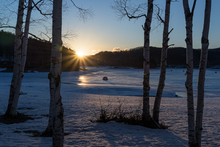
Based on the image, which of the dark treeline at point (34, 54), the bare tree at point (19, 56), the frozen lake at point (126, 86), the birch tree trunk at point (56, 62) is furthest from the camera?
the dark treeline at point (34, 54)

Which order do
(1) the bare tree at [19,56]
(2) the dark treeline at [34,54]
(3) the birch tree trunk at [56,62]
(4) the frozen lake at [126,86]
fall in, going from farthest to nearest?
(2) the dark treeline at [34,54]
(4) the frozen lake at [126,86]
(1) the bare tree at [19,56]
(3) the birch tree trunk at [56,62]

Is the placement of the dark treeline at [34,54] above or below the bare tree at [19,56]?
above

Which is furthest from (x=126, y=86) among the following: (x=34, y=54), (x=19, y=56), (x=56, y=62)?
(x=34, y=54)

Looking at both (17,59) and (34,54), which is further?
(34,54)

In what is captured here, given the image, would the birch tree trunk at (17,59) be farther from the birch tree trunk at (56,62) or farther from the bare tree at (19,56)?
the birch tree trunk at (56,62)

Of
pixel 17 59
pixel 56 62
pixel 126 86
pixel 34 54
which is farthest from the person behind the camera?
pixel 34 54

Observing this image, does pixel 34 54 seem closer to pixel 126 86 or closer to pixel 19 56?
pixel 126 86

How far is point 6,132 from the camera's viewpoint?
550 centimetres

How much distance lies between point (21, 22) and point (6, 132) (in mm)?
4040

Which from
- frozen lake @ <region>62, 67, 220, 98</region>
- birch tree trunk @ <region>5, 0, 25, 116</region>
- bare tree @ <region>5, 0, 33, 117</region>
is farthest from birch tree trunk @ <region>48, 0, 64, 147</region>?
frozen lake @ <region>62, 67, 220, 98</region>

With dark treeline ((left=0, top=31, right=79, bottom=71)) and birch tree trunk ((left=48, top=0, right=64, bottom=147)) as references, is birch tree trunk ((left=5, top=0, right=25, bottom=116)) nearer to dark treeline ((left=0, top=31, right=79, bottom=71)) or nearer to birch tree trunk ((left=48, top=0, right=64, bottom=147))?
birch tree trunk ((left=48, top=0, right=64, bottom=147))

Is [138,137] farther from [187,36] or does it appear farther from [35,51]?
[35,51]

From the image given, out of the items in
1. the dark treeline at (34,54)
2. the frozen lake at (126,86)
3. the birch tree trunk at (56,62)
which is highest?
the dark treeline at (34,54)

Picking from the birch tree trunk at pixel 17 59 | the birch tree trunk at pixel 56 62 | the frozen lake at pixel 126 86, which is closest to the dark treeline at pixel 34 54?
the frozen lake at pixel 126 86
